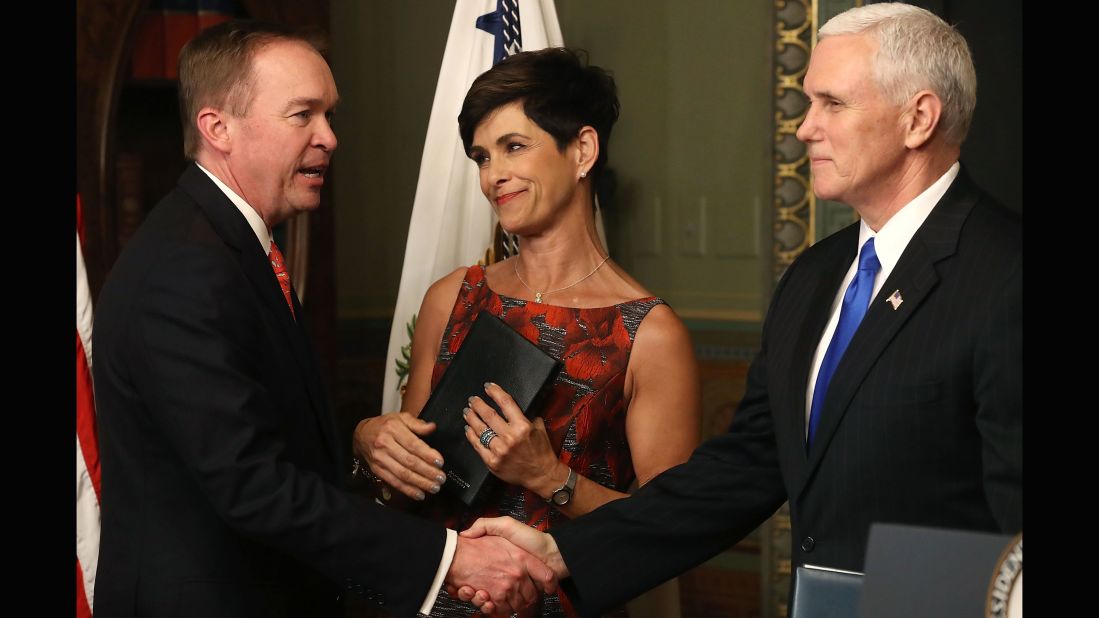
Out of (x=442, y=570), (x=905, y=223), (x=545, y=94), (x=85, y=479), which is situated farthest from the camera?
(x=85, y=479)

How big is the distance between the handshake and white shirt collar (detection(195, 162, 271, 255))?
638mm

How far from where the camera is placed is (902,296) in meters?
1.75

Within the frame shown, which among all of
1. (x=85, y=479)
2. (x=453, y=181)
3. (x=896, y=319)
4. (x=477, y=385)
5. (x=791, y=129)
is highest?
(x=791, y=129)

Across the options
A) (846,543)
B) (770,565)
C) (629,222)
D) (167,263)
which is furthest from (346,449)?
(846,543)

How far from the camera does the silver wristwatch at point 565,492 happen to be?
7.51 feet

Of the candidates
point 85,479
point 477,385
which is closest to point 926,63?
point 477,385

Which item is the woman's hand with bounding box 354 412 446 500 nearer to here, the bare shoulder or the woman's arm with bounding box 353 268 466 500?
the woman's arm with bounding box 353 268 466 500

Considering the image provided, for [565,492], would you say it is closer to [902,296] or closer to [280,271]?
[280,271]

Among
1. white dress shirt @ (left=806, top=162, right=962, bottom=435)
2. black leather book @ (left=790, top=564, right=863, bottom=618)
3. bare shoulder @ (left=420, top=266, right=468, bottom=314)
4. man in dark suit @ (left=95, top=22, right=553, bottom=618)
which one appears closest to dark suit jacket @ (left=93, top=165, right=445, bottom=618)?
man in dark suit @ (left=95, top=22, right=553, bottom=618)

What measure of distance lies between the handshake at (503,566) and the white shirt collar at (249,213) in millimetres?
638

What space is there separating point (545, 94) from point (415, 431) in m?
0.74

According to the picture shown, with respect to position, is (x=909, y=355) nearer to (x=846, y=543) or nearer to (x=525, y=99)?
(x=846, y=543)

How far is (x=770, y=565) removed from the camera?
3299 millimetres

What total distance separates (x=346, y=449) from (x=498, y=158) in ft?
6.12
